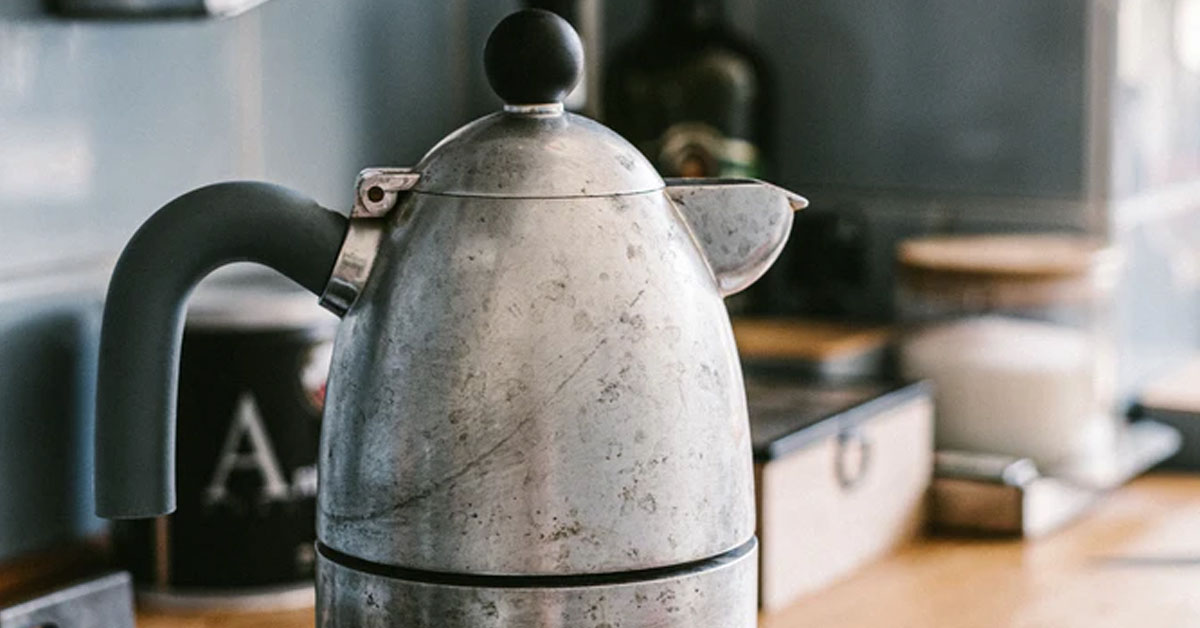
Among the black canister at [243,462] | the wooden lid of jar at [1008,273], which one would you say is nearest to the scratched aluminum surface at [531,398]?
the black canister at [243,462]

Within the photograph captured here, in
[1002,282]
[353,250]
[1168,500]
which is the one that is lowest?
[1168,500]

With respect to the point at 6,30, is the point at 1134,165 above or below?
below

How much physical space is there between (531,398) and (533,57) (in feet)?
0.41

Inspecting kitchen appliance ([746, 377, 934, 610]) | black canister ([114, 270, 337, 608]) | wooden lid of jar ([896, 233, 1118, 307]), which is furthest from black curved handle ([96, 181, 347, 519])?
wooden lid of jar ([896, 233, 1118, 307])

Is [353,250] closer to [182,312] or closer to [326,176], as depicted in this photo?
[182,312]

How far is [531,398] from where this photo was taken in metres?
0.60

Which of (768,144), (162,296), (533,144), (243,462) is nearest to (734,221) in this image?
(533,144)

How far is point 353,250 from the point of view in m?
0.63

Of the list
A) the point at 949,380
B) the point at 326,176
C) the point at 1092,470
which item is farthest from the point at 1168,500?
the point at 326,176

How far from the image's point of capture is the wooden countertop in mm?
980

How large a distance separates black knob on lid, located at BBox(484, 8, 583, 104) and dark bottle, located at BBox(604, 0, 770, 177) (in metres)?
0.65

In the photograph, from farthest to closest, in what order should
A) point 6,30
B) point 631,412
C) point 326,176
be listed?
1. point 326,176
2. point 6,30
3. point 631,412

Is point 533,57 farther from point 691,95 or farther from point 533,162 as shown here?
point 691,95

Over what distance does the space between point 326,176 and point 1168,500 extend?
629mm
